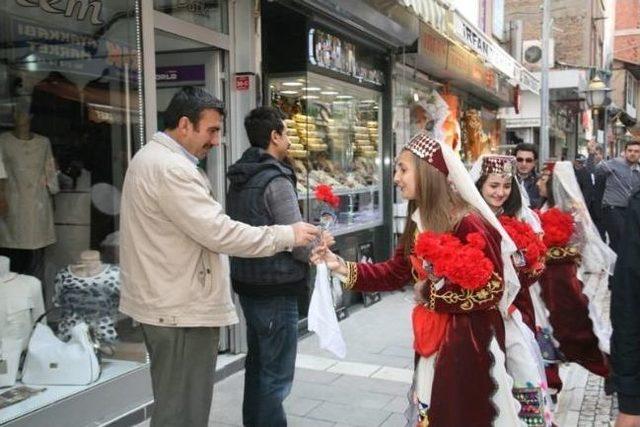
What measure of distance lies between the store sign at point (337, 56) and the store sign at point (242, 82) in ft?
3.84

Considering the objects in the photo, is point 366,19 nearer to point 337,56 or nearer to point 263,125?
point 337,56

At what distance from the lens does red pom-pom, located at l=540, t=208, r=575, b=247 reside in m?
4.46

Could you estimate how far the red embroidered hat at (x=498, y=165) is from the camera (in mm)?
3861

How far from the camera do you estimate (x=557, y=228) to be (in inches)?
176

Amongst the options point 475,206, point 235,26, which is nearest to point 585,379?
point 475,206

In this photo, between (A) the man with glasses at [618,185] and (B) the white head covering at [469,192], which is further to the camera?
(A) the man with glasses at [618,185]

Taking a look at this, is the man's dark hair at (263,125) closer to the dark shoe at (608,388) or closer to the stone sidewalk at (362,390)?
the stone sidewalk at (362,390)

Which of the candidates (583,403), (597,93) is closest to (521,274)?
(583,403)

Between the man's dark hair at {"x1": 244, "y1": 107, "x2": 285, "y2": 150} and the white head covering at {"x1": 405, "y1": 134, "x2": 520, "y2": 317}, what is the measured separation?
1.03 m

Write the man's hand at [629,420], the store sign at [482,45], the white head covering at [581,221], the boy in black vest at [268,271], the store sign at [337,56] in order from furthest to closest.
Answer: 1. the store sign at [482,45]
2. the store sign at [337,56]
3. the white head covering at [581,221]
4. the boy in black vest at [268,271]
5. the man's hand at [629,420]

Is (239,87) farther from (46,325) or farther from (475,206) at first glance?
(475,206)

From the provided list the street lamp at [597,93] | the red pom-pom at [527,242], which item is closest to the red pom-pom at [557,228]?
the red pom-pom at [527,242]

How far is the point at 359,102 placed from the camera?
27.1ft

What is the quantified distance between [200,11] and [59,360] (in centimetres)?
289
